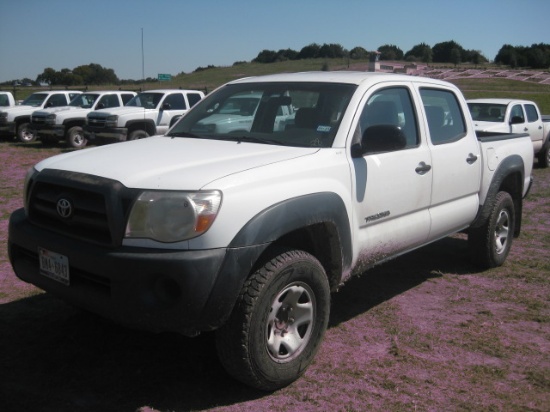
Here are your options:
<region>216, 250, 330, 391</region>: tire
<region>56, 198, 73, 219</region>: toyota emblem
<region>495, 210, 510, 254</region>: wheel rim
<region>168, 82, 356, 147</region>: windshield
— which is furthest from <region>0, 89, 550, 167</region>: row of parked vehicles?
<region>56, 198, 73, 219</region>: toyota emblem

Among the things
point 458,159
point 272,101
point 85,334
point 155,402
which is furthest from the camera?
point 458,159

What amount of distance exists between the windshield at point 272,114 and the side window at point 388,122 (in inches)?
8.2

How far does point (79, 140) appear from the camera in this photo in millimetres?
18484

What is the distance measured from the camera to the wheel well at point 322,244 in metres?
3.54

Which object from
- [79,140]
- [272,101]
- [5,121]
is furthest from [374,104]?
[5,121]

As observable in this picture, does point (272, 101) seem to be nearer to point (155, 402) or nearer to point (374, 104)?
point (374, 104)

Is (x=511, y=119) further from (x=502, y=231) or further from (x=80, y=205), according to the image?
(x=80, y=205)

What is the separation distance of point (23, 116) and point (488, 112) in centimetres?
1524

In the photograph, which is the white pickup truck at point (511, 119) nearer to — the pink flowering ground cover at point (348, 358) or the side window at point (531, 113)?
the side window at point (531, 113)

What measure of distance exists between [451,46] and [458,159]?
289 feet

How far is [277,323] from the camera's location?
10.8 feet

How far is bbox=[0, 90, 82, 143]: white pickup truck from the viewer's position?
19.6 meters

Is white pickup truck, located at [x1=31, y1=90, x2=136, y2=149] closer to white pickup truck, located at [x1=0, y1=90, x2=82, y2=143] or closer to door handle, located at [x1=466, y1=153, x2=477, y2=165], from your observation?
white pickup truck, located at [x1=0, y1=90, x2=82, y2=143]

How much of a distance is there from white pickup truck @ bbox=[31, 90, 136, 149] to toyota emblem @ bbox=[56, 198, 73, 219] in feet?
52.3
